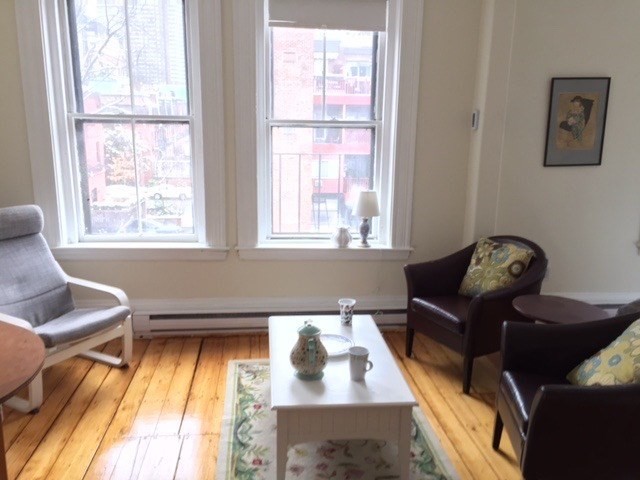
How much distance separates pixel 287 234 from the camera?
11.9 feet

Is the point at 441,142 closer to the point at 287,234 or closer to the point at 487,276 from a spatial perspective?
the point at 487,276

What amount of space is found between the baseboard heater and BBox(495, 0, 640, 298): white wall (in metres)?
1.35

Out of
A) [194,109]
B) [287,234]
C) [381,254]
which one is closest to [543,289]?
[381,254]

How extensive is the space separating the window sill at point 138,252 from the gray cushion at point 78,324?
0.48 metres

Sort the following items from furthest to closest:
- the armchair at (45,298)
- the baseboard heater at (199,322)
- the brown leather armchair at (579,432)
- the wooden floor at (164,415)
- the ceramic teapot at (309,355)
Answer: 1. the baseboard heater at (199,322)
2. the armchair at (45,298)
3. the wooden floor at (164,415)
4. the ceramic teapot at (309,355)
5. the brown leather armchair at (579,432)

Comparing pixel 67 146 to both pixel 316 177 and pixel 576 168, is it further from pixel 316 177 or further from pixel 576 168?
pixel 576 168

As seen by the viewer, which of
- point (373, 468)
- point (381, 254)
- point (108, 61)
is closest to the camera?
point (373, 468)

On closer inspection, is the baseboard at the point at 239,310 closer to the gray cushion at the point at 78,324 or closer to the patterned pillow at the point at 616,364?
the gray cushion at the point at 78,324

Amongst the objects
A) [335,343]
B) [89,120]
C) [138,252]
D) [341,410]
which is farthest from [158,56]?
[341,410]

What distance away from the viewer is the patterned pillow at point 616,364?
174cm

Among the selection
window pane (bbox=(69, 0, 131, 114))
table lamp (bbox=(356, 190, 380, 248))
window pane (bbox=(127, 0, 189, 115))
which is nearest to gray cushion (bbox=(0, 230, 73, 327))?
window pane (bbox=(69, 0, 131, 114))

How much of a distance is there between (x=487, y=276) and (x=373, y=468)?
4.59ft

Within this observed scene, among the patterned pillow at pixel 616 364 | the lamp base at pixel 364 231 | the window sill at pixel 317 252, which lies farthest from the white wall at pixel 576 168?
the patterned pillow at pixel 616 364

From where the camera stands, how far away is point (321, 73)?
11.3 ft
